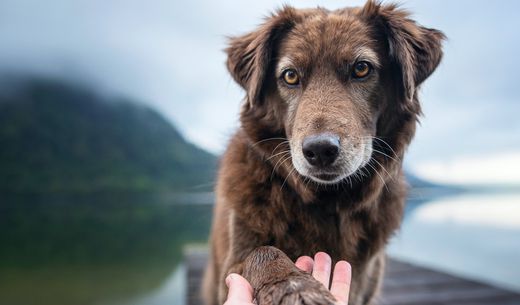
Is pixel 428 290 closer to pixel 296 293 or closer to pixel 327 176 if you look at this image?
pixel 327 176

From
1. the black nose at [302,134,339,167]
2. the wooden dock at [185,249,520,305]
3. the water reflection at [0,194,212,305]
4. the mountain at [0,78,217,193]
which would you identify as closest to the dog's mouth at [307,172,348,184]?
the black nose at [302,134,339,167]

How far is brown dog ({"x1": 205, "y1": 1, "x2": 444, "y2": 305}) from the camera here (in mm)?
2377

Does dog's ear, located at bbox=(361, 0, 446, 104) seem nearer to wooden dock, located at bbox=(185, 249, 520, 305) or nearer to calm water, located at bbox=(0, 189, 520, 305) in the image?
calm water, located at bbox=(0, 189, 520, 305)

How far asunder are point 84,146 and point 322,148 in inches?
3530

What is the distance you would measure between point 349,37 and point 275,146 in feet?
2.58

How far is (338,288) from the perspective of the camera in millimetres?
2037

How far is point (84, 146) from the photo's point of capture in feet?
277

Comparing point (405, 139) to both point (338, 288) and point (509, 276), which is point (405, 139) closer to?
point (338, 288)

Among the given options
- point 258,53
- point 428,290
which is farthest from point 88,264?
point 258,53

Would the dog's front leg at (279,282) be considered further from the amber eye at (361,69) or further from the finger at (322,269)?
the amber eye at (361,69)

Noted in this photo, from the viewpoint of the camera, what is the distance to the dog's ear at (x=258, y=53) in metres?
2.67

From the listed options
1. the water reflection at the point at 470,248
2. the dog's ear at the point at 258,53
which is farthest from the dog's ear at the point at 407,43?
the water reflection at the point at 470,248

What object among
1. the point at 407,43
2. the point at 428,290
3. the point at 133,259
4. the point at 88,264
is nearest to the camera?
the point at 407,43

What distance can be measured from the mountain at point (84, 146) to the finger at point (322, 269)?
60.1m
